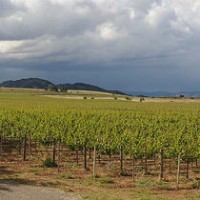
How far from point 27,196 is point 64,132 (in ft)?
41.7

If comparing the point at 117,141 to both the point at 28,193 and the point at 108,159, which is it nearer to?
the point at 108,159

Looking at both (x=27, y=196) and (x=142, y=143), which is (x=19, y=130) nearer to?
(x=142, y=143)

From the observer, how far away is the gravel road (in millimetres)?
18516

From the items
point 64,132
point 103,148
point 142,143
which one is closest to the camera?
point 142,143

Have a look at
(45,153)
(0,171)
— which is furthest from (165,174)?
(45,153)

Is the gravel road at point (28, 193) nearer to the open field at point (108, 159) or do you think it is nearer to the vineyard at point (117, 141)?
the open field at point (108, 159)

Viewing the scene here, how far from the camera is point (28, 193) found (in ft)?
64.0

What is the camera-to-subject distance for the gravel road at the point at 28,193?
60.7 ft

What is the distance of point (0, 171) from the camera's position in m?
26.3

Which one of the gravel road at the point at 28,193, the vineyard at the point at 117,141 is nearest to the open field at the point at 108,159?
the vineyard at the point at 117,141

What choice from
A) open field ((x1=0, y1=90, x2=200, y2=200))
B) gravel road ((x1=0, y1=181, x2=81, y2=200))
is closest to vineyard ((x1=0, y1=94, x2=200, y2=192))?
open field ((x1=0, y1=90, x2=200, y2=200))

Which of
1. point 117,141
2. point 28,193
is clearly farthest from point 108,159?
point 28,193

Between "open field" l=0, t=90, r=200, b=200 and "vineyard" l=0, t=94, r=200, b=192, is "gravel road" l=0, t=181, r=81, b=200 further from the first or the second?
"vineyard" l=0, t=94, r=200, b=192

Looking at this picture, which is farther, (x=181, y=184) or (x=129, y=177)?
(x=129, y=177)
